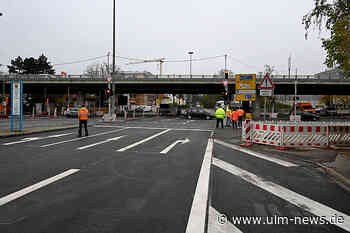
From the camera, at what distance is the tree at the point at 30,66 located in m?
78.3

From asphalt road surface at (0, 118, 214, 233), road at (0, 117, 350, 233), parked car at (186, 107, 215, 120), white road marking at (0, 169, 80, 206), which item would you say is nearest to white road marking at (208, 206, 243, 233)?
road at (0, 117, 350, 233)

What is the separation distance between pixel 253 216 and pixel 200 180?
197 centimetres

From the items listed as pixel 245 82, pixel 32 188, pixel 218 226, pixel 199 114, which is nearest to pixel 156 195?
pixel 218 226

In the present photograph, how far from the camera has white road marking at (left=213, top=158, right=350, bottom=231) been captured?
394cm

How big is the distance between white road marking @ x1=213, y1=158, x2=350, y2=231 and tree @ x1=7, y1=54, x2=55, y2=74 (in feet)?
280

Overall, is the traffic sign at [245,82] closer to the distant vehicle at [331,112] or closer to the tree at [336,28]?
the tree at [336,28]

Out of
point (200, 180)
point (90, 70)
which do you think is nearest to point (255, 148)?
point (200, 180)

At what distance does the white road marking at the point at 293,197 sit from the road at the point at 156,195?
0.01 metres

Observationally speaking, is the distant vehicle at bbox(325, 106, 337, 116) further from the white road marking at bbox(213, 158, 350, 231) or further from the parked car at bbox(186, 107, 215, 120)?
the white road marking at bbox(213, 158, 350, 231)

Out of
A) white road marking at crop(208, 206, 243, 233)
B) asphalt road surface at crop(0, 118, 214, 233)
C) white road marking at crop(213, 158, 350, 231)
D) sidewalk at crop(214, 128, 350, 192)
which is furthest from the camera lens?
sidewalk at crop(214, 128, 350, 192)

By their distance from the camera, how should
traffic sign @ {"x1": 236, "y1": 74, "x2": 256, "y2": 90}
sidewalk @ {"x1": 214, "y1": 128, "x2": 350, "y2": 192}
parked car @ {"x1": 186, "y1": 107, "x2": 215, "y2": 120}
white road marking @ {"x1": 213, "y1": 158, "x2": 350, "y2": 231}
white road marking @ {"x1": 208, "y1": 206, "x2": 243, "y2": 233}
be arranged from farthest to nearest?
parked car @ {"x1": 186, "y1": 107, "x2": 215, "y2": 120}, traffic sign @ {"x1": 236, "y1": 74, "x2": 256, "y2": 90}, sidewalk @ {"x1": 214, "y1": 128, "x2": 350, "y2": 192}, white road marking @ {"x1": 213, "y1": 158, "x2": 350, "y2": 231}, white road marking @ {"x1": 208, "y1": 206, "x2": 243, "y2": 233}

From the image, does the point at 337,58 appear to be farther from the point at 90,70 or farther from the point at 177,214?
the point at 90,70

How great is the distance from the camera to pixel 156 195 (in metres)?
4.73

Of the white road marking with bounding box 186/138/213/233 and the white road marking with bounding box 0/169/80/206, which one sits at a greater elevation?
the white road marking with bounding box 186/138/213/233
